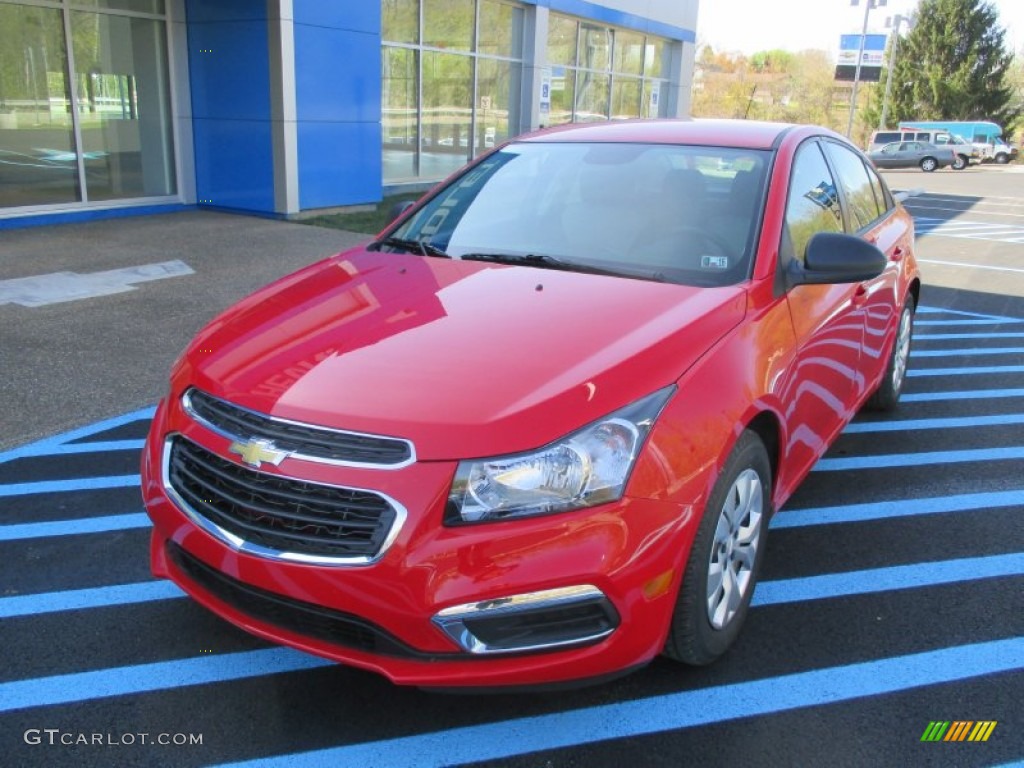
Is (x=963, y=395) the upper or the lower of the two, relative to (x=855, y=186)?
lower

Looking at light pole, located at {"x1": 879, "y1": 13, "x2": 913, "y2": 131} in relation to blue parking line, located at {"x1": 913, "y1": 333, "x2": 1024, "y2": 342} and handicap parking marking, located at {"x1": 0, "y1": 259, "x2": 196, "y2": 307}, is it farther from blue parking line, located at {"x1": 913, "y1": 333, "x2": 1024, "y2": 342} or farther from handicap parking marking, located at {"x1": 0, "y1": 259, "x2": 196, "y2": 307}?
handicap parking marking, located at {"x1": 0, "y1": 259, "x2": 196, "y2": 307}

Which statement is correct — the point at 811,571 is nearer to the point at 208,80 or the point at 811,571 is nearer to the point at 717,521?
the point at 717,521

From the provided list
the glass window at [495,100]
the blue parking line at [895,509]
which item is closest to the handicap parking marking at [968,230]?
the glass window at [495,100]

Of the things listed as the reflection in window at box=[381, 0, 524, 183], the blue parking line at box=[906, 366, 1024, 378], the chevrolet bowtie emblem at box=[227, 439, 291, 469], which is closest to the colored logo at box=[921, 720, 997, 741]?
the chevrolet bowtie emblem at box=[227, 439, 291, 469]

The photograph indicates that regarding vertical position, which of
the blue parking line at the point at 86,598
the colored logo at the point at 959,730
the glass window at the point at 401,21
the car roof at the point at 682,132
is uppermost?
the glass window at the point at 401,21

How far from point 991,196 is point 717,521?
26410mm

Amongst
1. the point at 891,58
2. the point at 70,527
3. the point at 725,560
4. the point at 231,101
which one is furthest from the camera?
the point at 891,58

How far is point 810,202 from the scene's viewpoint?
3760 millimetres

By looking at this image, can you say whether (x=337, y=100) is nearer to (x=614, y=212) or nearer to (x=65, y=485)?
(x=65, y=485)

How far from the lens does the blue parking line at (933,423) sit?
17.1ft

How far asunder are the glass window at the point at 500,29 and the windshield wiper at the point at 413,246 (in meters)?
15.2

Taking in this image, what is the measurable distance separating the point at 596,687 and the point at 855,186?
3.14 m

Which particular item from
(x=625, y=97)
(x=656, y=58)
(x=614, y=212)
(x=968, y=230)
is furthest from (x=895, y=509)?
(x=656, y=58)

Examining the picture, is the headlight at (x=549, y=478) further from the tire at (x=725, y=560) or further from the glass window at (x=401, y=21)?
the glass window at (x=401, y=21)
